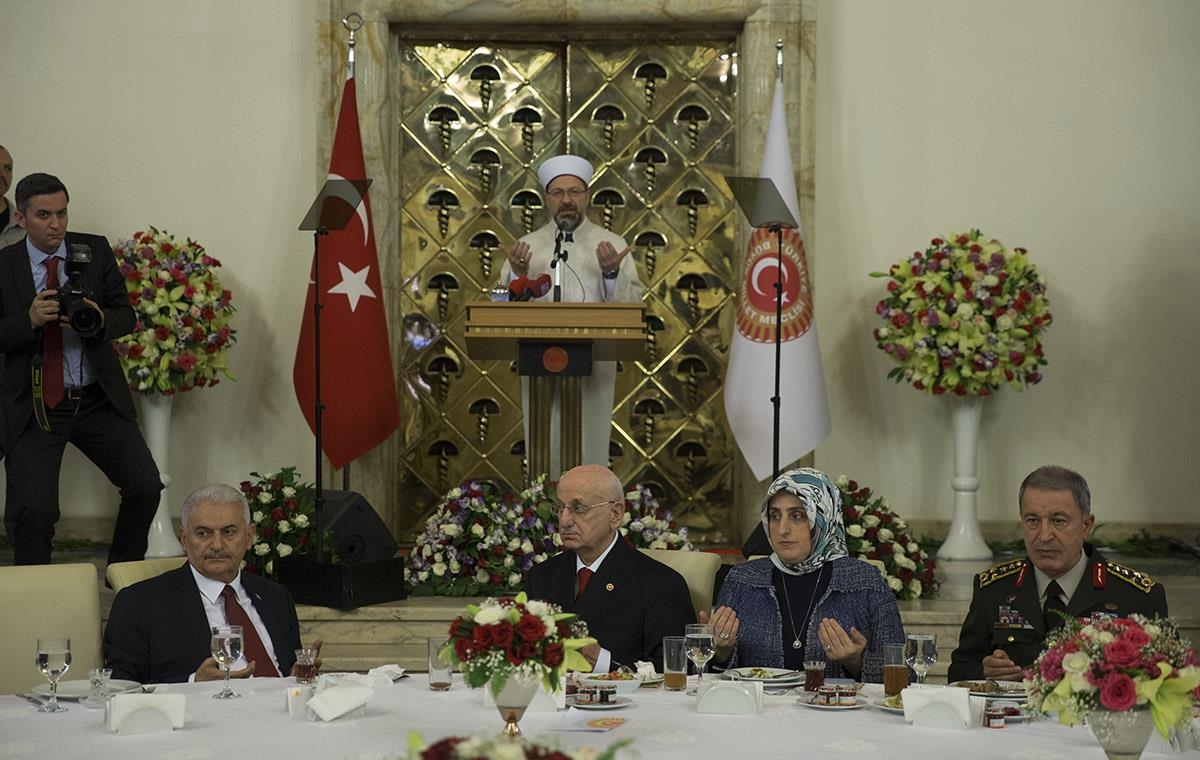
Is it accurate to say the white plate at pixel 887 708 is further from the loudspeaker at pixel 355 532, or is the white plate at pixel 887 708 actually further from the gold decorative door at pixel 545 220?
the gold decorative door at pixel 545 220

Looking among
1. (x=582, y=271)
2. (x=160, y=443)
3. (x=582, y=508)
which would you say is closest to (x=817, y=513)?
(x=582, y=508)

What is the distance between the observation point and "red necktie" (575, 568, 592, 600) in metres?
4.46

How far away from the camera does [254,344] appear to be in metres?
8.48

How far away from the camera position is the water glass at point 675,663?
11.6 feet

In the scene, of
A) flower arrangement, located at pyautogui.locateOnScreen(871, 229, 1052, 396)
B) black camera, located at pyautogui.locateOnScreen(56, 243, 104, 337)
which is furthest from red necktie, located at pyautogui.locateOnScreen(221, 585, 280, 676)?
flower arrangement, located at pyautogui.locateOnScreen(871, 229, 1052, 396)

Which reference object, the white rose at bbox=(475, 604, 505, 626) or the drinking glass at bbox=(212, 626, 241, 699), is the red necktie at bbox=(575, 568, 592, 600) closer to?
the drinking glass at bbox=(212, 626, 241, 699)

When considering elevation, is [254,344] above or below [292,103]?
below

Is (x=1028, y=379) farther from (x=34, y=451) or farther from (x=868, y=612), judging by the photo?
(x=34, y=451)

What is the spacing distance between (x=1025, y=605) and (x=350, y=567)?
309 cm

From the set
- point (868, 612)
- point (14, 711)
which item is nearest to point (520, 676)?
point (14, 711)

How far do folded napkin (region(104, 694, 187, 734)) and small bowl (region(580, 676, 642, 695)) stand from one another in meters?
0.91

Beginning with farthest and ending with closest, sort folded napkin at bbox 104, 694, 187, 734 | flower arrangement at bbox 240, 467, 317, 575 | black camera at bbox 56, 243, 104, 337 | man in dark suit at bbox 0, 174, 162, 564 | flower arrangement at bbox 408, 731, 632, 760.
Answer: flower arrangement at bbox 240, 467, 317, 575 → man in dark suit at bbox 0, 174, 162, 564 → black camera at bbox 56, 243, 104, 337 → folded napkin at bbox 104, 694, 187, 734 → flower arrangement at bbox 408, 731, 632, 760

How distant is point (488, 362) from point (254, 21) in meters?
2.33

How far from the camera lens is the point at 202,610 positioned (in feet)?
13.7
